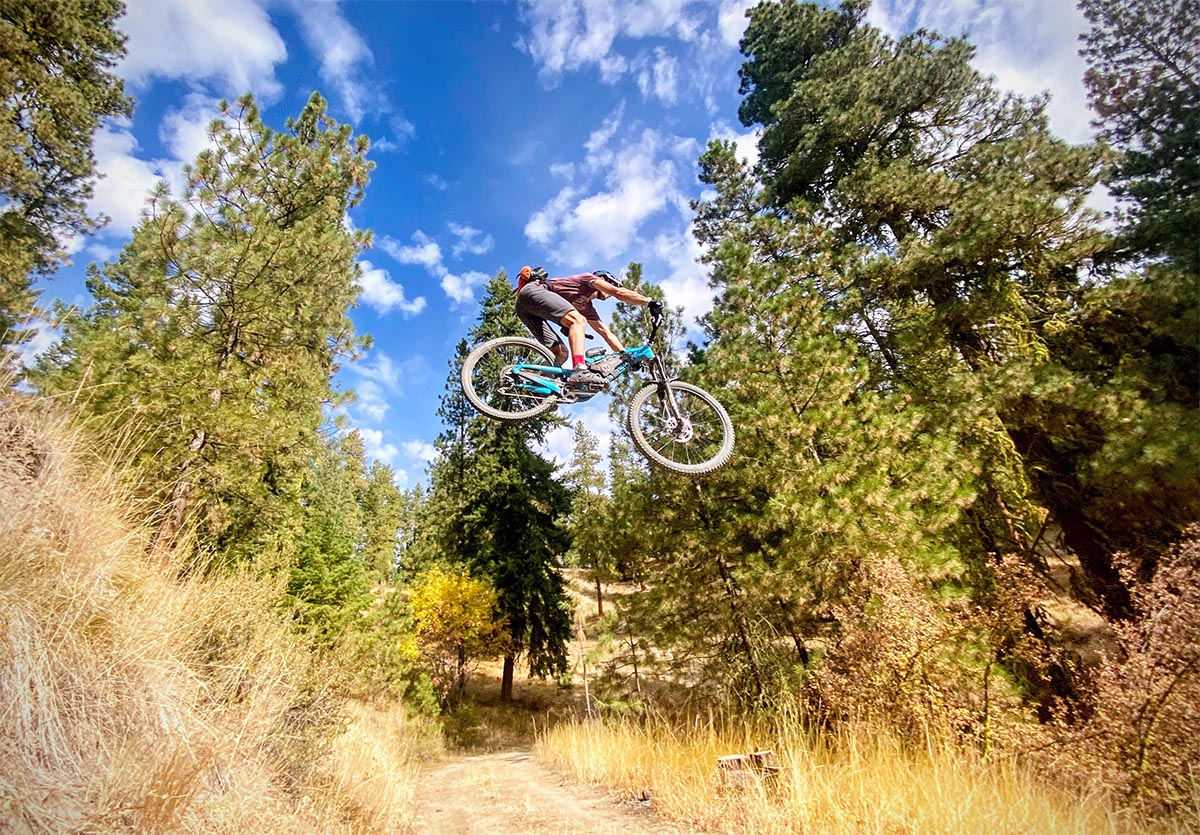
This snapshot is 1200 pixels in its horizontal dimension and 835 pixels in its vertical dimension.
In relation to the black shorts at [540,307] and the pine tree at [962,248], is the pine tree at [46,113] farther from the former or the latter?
the pine tree at [962,248]

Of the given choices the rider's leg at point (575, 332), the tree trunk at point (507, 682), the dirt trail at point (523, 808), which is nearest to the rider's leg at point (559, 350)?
the rider's leg at point (575, 332)

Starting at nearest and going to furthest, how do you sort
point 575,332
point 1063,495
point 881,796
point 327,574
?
point 881,796 → point 575,332 → point 1063,495 → point 327,574

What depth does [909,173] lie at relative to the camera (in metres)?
12.9

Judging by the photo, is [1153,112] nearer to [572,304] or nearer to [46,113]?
[572,304]

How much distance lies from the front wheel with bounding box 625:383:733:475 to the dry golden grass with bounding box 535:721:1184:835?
3.50 meters

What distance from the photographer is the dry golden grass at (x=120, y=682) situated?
11.2ft

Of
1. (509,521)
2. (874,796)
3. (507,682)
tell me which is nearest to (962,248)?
(874,796)

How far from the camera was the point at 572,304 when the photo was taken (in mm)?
6234

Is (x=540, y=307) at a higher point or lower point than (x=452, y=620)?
higher

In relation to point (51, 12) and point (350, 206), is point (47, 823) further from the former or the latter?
point (51, 12)

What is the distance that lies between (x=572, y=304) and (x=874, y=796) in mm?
6145

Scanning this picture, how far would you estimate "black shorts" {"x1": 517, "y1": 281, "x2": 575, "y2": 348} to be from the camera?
6.07 meters

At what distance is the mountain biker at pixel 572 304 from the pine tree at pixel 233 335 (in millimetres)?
6716

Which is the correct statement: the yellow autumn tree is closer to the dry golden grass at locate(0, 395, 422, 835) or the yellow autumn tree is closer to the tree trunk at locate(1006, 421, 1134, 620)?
the dry golden grass at locate(0, 395, 422, 835)
